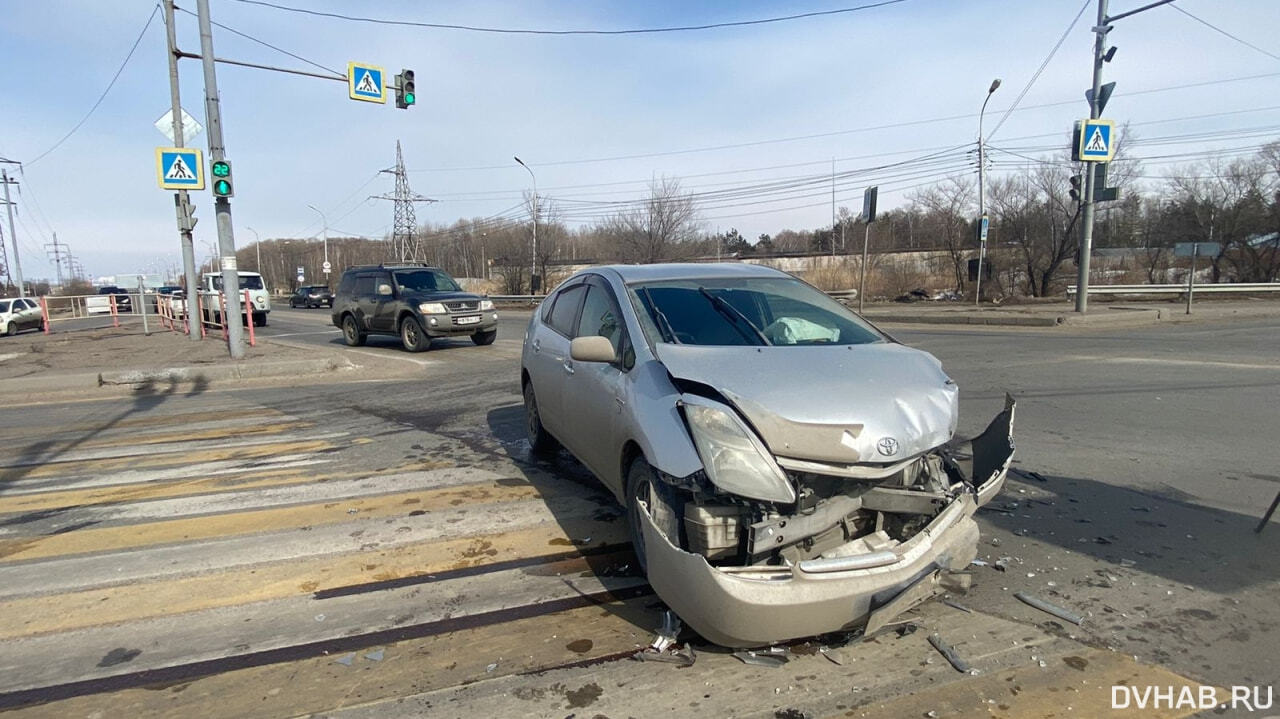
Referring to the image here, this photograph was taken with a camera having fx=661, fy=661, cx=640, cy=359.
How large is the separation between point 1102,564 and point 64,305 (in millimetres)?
64480

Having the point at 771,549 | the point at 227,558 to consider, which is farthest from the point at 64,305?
the point at 771,549

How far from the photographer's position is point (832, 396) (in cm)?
293

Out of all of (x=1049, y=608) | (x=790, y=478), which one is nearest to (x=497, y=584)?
(x=790, y=478)

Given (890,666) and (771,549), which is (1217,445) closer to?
(890,666)

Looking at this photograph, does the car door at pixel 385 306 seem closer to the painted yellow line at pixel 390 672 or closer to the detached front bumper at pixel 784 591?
the painted yellow line at pixel 390 672

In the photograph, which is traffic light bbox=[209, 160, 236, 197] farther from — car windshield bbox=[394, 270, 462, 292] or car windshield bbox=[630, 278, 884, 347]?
car windshield bbox=[630, 278, 884, 347]

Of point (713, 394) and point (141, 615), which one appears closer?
point (713, 394)

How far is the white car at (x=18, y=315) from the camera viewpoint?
1067 inches

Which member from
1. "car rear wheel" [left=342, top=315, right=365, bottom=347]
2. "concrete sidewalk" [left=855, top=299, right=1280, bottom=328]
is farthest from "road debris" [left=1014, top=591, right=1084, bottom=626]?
"concrete sidewalk" [left=855, top=299, right=1280, bottom=328]

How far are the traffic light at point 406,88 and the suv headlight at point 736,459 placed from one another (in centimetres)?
1654

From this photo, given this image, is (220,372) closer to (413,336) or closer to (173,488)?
(413,336)

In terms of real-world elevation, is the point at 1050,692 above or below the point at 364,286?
below

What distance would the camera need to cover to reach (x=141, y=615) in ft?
11.3

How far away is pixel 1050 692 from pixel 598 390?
266 centimetres
